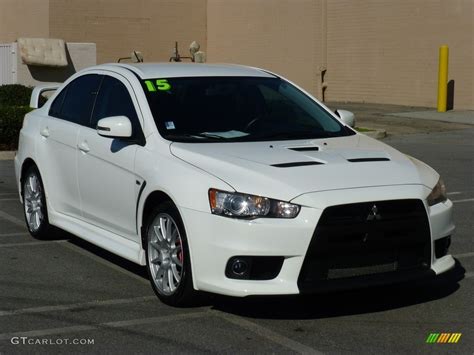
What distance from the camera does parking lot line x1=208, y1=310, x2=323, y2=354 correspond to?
514cm

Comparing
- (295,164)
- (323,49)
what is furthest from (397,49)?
(295,164)

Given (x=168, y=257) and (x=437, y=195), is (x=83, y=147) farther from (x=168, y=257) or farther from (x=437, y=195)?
(x=437, y=195)

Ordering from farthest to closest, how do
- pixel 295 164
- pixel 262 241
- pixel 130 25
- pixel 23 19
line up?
pixel 130 25 → pixel 23 19 → pixel 295 164 → pixel 262 241

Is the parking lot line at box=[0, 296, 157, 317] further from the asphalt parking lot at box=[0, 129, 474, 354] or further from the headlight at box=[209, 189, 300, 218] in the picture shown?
the headlight at box=[209, 189, 300, 218]

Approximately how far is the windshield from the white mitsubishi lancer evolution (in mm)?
11

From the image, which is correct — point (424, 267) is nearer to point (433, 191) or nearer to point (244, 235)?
point (433, 191)

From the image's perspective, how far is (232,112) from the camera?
6.77 m

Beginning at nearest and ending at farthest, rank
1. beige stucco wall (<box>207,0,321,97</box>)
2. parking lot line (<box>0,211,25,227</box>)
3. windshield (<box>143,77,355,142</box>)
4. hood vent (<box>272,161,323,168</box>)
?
hood vent (<box>272,161,323,168</box>), windshield (<box>143,77,355,142</box>), parking lot line (<box>0,211,25,227</box>), beige stucco wall (<box>207,0,321,97</box>)

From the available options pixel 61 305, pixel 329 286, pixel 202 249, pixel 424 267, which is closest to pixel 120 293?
pixel 61 305

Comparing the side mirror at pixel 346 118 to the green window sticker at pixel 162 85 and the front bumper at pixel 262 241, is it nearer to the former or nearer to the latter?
the green window sticker at pixel 162 85

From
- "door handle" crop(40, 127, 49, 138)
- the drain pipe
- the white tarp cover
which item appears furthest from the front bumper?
the drain pipe

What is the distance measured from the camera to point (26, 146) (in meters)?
8.20

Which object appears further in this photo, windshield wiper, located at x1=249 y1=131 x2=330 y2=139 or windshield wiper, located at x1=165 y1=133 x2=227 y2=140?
windshield wiper, located at x1=249 y1=131 x2=330 y2=139

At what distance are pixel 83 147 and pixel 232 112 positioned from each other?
4.07 ft
